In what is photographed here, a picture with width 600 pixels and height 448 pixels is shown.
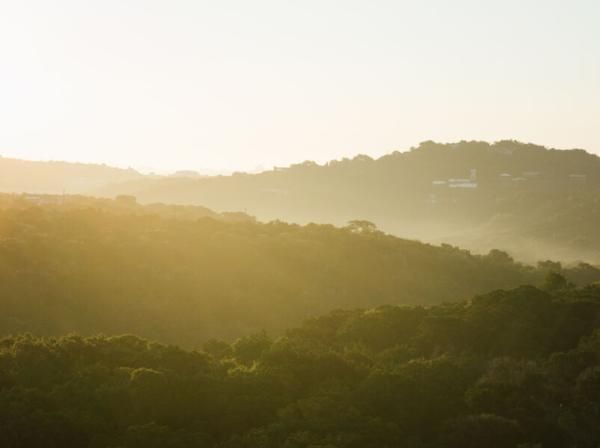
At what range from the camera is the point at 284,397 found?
3120 centimetres

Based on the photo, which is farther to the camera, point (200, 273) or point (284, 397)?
point (200, 273)

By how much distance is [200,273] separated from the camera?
69.3 m

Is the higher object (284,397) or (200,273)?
(284,397)

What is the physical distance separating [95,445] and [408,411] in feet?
35.0

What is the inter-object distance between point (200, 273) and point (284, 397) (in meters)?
38.8

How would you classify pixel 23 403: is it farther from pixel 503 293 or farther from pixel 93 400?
pixel 503 293

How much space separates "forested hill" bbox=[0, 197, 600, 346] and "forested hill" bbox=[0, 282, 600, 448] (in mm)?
21423

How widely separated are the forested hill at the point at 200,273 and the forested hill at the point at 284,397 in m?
21.4

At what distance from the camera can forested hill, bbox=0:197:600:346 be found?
5897 centimetres

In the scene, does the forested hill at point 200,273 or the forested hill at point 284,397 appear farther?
the forested hill at point 200,273

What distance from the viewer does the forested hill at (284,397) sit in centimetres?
2733

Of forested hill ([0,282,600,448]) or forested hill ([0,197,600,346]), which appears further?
forested hill ([0,197,600,346])

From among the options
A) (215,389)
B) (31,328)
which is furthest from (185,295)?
(215,389)

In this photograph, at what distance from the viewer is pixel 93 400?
29.1 metres
